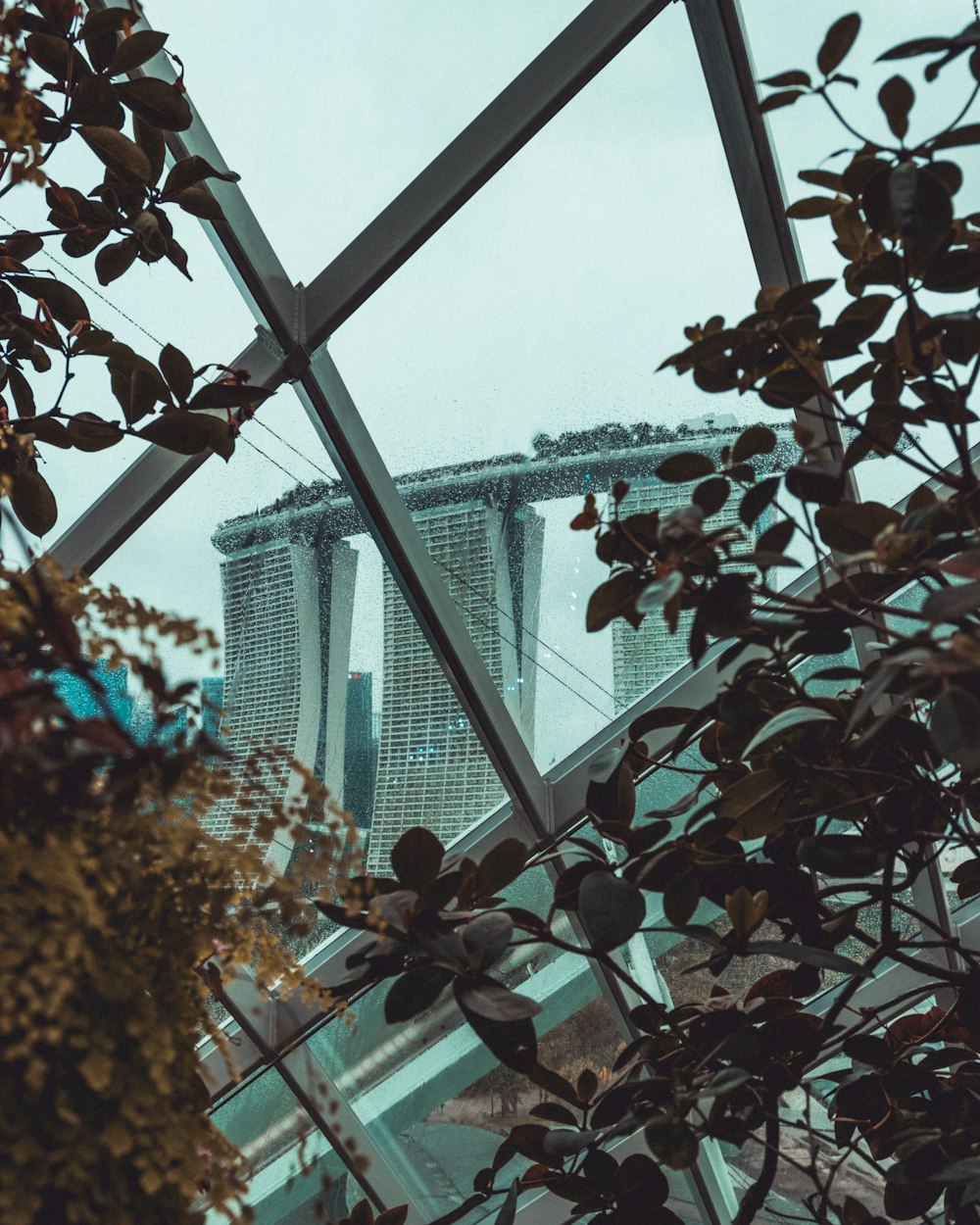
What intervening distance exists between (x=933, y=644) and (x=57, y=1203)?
2.86 feet

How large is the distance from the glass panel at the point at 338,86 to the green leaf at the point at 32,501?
3.49 ft

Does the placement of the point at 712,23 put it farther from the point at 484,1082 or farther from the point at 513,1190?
the point at 484,1082

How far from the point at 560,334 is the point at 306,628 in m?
1.19

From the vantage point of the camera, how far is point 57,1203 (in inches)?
29.6

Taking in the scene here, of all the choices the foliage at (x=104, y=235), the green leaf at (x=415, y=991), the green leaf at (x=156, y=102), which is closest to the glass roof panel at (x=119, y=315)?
the foliage at (x=104, y=235)

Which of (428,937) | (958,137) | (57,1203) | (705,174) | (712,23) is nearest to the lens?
(57,1203)

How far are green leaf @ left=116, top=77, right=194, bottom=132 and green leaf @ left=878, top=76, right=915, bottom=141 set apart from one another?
3.81ft

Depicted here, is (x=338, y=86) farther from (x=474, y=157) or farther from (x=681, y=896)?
(x=681, y=896)

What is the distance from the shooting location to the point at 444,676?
3252 millimetres

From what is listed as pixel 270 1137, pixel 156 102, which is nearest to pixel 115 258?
pixel 156 102

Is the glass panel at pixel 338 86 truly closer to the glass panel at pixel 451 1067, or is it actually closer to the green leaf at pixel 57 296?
the green leaf at pixel 57 296

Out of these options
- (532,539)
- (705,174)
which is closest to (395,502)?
(532,539)

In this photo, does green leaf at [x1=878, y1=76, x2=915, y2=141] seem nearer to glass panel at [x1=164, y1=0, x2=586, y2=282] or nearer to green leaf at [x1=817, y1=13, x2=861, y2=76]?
green leaf at [x1=817, y1=13, x2=861, y2=76]

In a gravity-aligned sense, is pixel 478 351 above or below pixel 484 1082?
above
